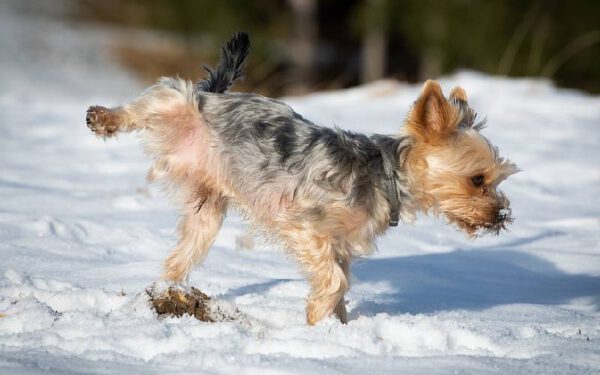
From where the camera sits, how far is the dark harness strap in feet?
15.8

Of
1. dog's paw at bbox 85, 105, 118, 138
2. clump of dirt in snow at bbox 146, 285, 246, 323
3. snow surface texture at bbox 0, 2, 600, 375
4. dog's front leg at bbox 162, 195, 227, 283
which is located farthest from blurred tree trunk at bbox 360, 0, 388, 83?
clump of dirt in snow at bbox 146, 285, 246, 323

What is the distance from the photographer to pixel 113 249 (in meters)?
6.02

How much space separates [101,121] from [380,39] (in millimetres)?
20812

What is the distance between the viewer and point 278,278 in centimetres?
569

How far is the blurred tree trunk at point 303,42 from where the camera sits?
23484 millimetres

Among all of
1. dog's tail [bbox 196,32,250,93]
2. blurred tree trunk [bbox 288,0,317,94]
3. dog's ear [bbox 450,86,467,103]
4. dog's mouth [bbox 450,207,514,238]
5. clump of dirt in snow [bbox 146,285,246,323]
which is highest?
blurred tree trunk [bbox 288,0,317,94]

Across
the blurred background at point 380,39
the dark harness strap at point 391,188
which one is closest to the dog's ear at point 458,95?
the dark harness strap at point 391,188

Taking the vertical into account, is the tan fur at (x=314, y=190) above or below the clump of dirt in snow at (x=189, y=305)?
above

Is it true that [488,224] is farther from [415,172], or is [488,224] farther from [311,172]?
[311,172]

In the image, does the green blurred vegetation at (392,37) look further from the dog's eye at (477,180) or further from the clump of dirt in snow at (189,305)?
Result: the clump of dirt in snow at (189,305)

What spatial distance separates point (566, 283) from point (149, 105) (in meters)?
3.23

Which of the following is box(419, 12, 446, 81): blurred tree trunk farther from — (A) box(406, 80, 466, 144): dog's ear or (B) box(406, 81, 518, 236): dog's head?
(A) box(406, 80, 466, 144): dog's ear

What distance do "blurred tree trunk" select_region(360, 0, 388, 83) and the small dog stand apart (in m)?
19.8

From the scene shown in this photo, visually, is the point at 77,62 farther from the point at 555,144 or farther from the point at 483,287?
the point at 483,287
